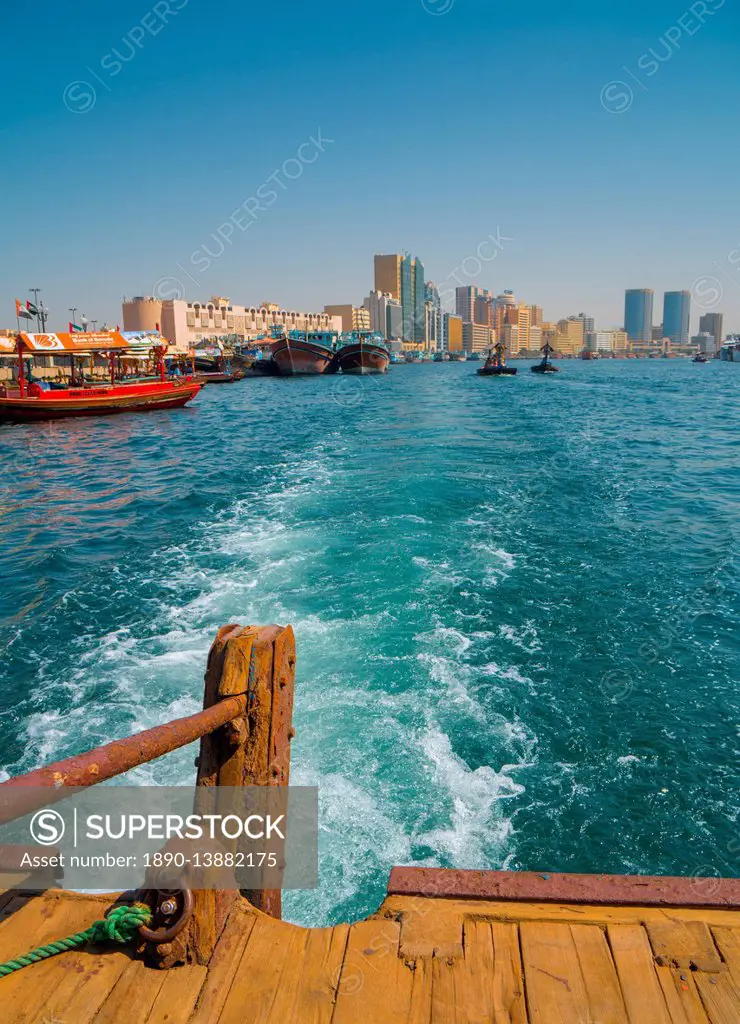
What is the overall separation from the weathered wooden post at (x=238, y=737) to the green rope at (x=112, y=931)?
0.40 ft

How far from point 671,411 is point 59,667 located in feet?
120

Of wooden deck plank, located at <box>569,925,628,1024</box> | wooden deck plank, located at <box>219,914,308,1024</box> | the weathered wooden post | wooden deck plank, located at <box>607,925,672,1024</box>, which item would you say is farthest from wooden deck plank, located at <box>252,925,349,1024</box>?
wooden deck plank, located at <box>607,925,672,1024</box>

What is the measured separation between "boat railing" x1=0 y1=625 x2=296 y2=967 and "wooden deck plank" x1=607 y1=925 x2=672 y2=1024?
145cm

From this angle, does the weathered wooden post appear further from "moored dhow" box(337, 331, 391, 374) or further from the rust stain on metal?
"moored dhow" box(337, 331, 391, 374)

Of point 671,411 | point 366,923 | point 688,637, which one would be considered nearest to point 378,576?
point 688,637

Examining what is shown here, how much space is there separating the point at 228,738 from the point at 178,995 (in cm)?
86

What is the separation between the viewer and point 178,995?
7.06 ft

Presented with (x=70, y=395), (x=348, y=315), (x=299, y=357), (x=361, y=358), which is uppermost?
(x=348, y=315)

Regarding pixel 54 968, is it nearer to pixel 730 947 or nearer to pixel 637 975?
pixel 637 975

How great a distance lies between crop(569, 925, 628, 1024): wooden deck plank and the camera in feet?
6.82

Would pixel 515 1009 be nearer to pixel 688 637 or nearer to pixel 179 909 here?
pixel 179 909

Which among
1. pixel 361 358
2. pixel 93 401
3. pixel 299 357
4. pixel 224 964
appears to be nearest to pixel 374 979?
pixel 224 964

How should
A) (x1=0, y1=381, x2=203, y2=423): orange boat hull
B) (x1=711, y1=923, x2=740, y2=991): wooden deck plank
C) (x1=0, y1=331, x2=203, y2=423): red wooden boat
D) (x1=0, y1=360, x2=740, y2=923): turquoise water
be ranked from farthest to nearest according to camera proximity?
1. (x1=0, y1=381, x2=203, y2=423): orange boat hull
2. (x1=0, y1=331, x2=203, y2=423): red wooden boat
3. (x1=0, y1=360, x2=740, y2=923): turquoise water
4. (x1=711, y1=923, x2=740, y2=991): wooden deck plank

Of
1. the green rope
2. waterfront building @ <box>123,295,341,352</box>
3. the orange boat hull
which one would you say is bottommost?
the green rope
